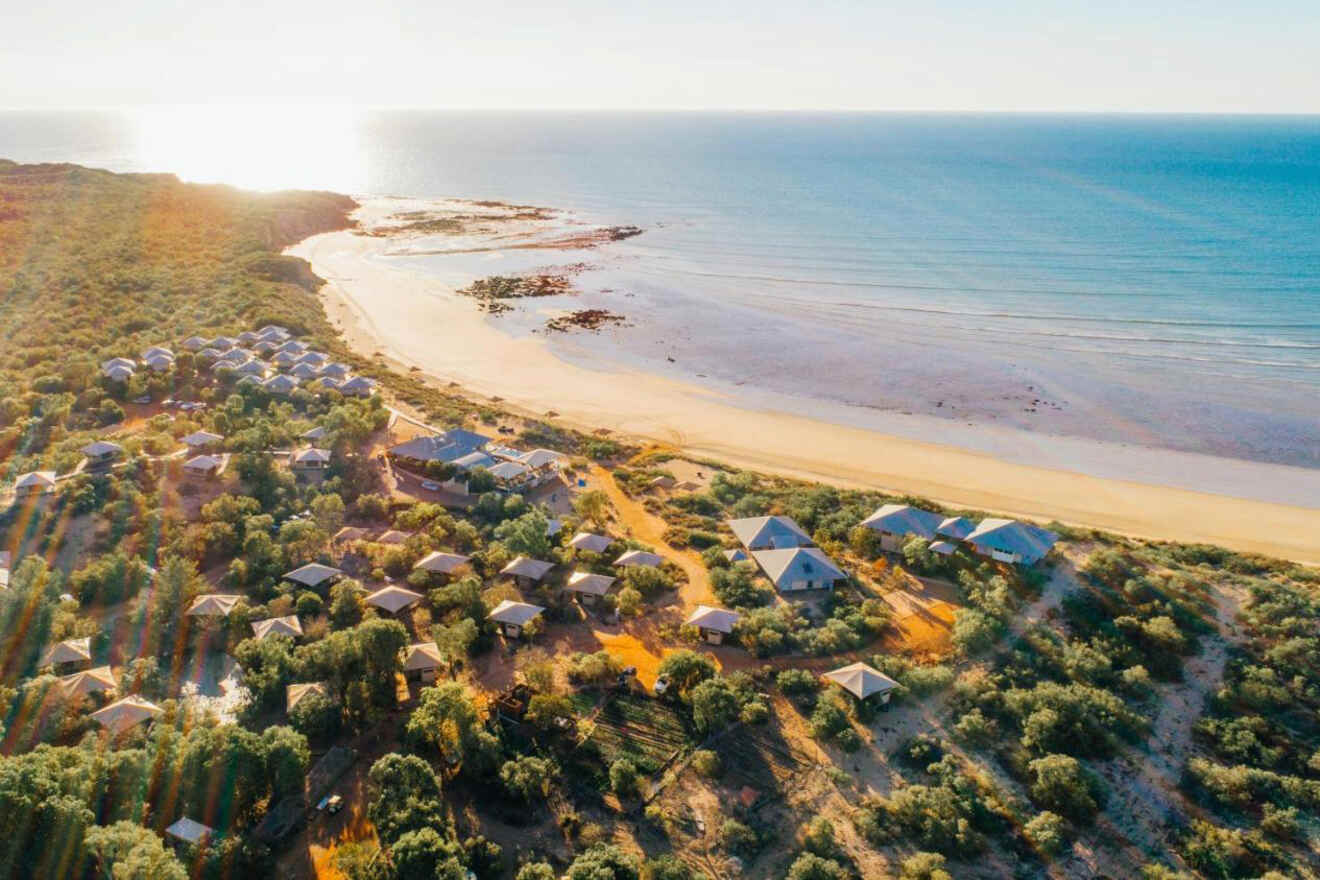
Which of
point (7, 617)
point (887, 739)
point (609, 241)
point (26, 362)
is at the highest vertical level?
point (609, 241)

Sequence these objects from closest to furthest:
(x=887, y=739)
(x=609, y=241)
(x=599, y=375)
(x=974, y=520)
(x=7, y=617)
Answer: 1. (x=887, y=739)
2. (x=7, y=617)
3. (x=974, y=520)
4. (x=599, y=375)
5. (x=609, y=241)

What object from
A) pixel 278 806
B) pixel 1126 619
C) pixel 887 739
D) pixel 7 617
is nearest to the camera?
pixel 278 806

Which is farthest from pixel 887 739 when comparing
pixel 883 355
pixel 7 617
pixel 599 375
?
pixel 883 355

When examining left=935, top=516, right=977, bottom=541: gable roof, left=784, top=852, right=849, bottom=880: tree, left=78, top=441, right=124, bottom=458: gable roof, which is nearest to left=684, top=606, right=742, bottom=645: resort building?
left=784, top=852, right=849, bottom=880: tree

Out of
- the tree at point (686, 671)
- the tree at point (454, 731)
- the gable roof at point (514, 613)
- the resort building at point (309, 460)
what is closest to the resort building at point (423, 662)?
the tree at point (454, 731)

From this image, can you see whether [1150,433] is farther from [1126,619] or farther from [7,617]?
[7,617]

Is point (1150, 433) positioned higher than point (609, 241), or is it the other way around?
point (609, 241)
